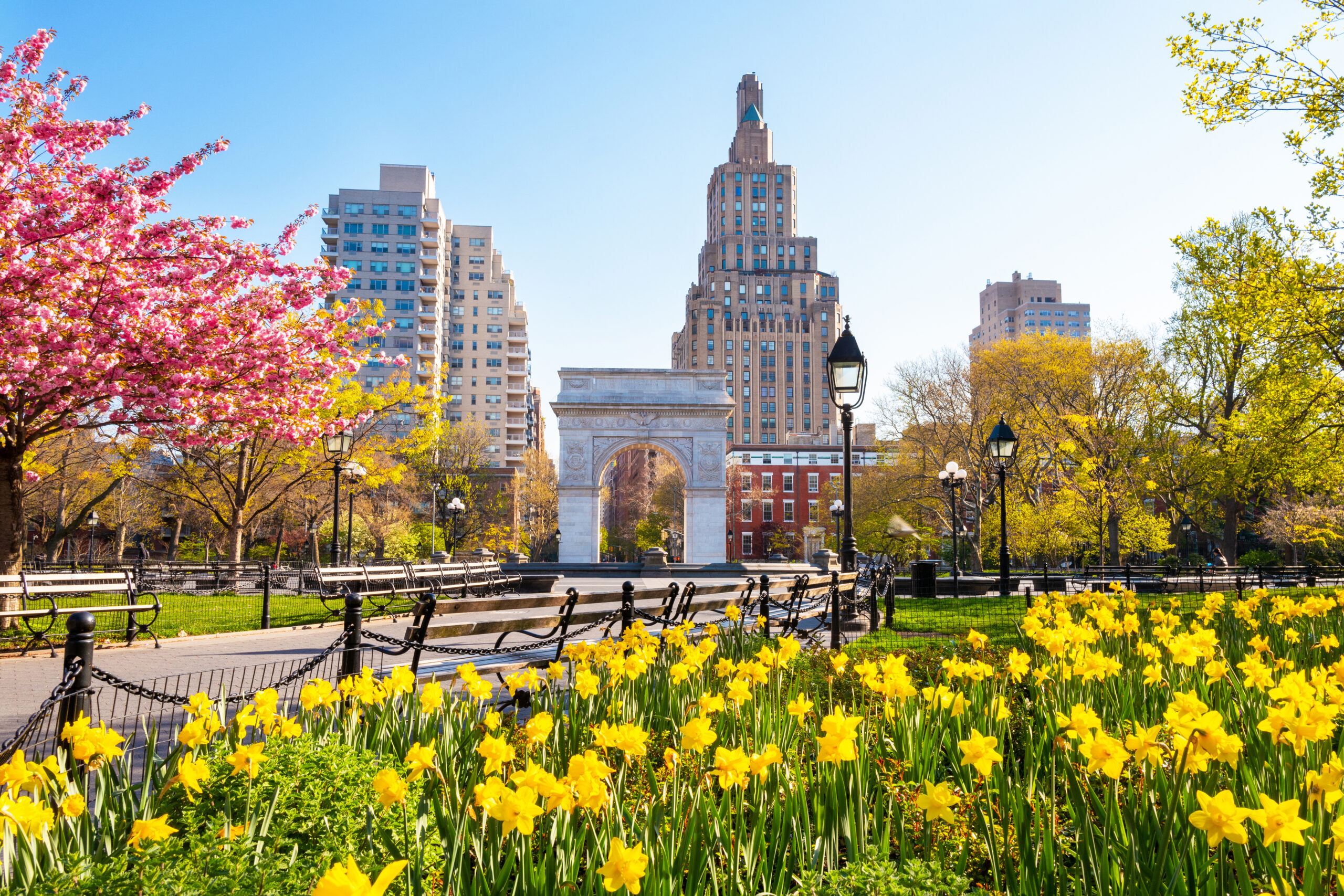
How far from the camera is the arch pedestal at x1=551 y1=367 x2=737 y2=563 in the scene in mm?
38719

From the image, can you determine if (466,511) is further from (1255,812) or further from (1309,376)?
(1255,812)

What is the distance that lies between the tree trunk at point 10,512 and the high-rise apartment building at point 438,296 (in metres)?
63.1

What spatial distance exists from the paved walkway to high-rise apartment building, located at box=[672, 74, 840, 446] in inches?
3964

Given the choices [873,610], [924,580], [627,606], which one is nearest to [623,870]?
[627,606]

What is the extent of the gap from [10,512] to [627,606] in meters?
10.6

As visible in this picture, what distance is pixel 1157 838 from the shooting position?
2572 millimetres

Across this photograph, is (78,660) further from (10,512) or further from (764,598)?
(10,512)

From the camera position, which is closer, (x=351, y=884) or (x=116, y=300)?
(x=351, y=884)

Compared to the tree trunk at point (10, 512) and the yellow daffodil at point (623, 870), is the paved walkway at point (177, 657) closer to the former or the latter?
the tree trunk at point (10, 512)

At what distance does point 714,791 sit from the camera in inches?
130

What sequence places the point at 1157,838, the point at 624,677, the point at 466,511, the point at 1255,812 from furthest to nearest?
1. the point at 466,511
2. the point at 624,677
3. the point at 1157,838
4. the point at 1255,812

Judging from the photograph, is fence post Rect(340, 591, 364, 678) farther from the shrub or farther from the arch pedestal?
the arch pedestal

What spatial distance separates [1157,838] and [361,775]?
9.00ft

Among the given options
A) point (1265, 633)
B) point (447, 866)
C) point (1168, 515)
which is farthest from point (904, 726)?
point (1168, 515)
